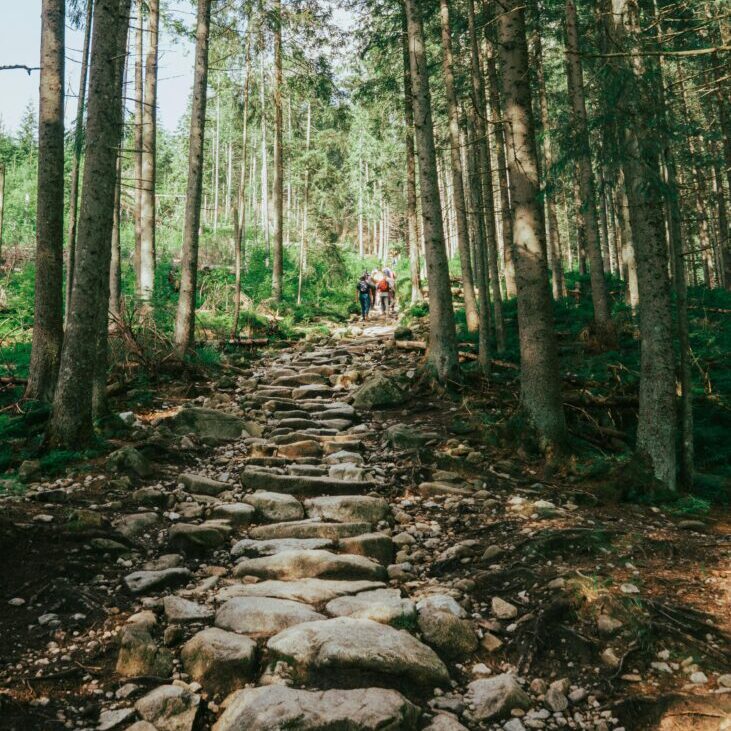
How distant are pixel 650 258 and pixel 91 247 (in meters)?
6.42

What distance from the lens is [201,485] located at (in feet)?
19.9

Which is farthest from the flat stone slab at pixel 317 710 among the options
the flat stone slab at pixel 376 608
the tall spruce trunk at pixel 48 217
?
the tall spruce trunk at pixel 48 217

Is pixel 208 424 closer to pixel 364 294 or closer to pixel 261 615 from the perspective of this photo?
pixel 261 615

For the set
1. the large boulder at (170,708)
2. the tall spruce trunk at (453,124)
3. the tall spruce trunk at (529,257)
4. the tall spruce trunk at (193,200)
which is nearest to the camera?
the large boulder at (170,708)

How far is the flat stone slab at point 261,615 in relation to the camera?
3539 mm

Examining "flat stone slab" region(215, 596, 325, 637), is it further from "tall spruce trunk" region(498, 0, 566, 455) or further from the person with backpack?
the person with backpack

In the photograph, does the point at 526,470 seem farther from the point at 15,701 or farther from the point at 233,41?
the point at 233,41

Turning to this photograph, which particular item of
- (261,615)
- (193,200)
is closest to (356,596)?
(261,615)

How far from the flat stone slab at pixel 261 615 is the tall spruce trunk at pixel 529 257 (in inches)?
163

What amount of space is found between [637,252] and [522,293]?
4.49ft

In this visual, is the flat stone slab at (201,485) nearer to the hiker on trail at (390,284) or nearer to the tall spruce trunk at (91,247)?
the tall spruce trunk at (91,247)

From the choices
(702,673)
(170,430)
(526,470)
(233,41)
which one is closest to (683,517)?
(526,470)

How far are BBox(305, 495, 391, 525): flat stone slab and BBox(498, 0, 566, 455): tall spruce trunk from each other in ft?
7.97

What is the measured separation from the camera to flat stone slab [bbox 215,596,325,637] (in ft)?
11.6
